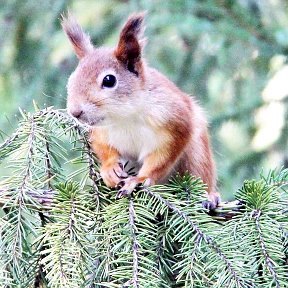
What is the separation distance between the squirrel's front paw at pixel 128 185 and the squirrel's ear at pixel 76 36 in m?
0.41

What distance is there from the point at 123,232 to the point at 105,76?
Answer: 56cm

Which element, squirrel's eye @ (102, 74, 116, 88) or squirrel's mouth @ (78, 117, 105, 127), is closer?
squirrel's mouth @ (78, 117, 105, 127)

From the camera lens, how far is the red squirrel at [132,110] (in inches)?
63.1

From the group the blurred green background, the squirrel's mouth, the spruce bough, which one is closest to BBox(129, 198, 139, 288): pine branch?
the spruce bough

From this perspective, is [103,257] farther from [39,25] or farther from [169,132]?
[39,25]

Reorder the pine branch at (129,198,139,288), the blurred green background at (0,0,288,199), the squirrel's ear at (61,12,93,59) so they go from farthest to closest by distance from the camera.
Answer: the blurred green background at (0,0,288,199)
the squirrel's ear at (61,12,93,59)
the pine branch at (129,198,139,288)

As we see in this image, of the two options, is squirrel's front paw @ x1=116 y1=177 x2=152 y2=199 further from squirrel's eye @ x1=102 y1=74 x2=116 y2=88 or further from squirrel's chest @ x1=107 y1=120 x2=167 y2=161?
squirrel's eye @ x1=102 y1=74 x2=116 y2=88

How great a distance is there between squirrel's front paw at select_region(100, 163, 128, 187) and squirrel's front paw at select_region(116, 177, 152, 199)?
0.02 meters

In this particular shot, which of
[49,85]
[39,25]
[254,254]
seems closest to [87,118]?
[254,254]

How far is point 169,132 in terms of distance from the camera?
5.51 ft

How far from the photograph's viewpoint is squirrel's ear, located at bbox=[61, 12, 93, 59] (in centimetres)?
175

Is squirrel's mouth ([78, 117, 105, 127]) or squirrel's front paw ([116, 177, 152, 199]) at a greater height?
squirrel's mouth ([78, 117, 105, 127])

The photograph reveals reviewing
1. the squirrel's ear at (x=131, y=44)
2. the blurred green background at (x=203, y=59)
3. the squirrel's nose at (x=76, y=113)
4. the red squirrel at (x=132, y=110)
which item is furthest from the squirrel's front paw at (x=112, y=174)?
the blurred green background at (x=203, y=59)

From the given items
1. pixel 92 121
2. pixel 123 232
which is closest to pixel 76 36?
pixel 92 121
